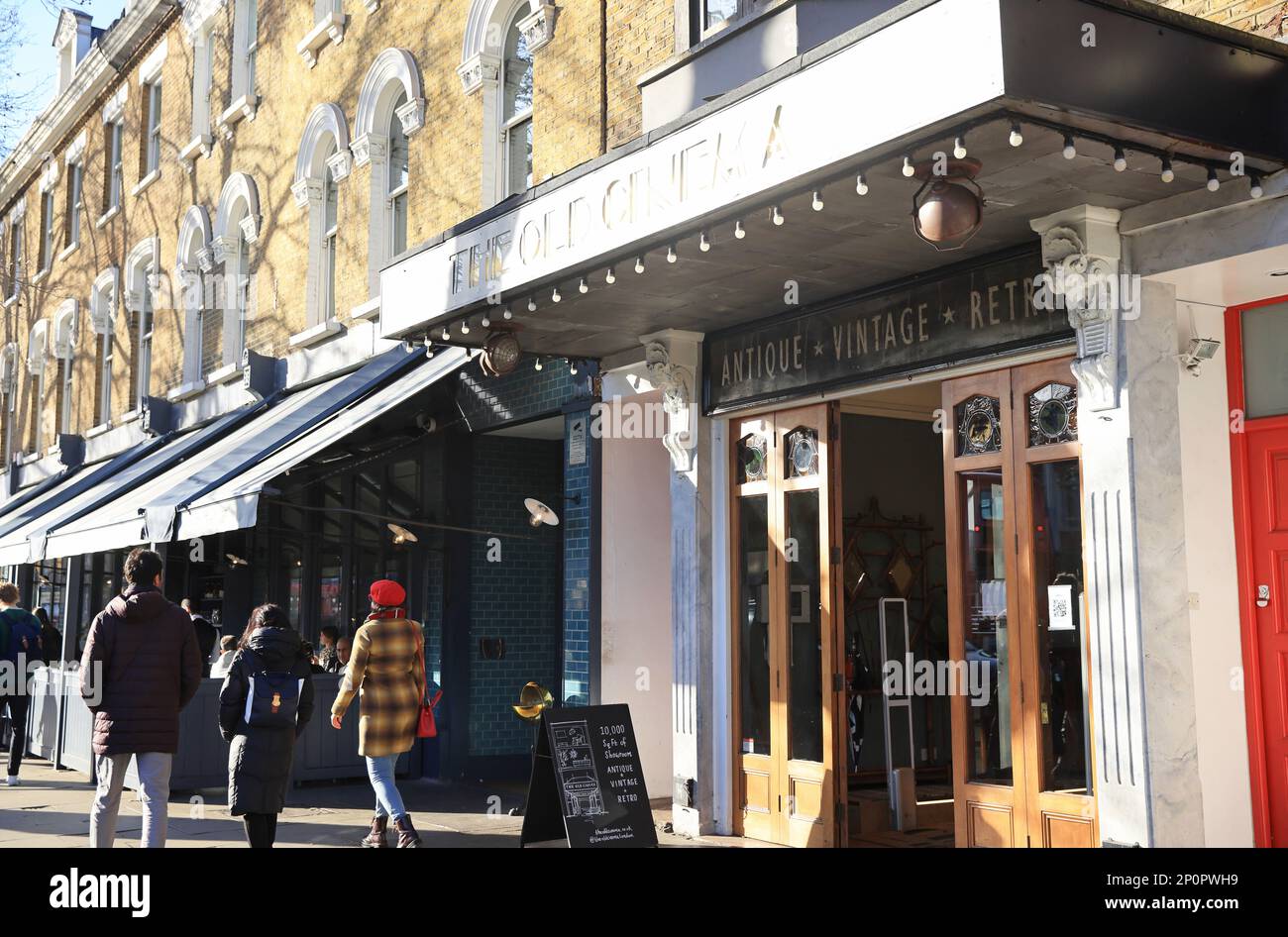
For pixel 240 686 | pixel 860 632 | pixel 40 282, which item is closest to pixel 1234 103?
pixel 240 686

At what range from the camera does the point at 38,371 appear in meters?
25.9

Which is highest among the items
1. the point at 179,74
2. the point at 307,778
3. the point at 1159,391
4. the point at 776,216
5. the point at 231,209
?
the point at 179,74

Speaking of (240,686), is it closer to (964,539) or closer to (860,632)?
(964,539)

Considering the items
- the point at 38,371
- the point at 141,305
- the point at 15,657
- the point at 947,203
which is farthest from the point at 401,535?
the point at 38,371

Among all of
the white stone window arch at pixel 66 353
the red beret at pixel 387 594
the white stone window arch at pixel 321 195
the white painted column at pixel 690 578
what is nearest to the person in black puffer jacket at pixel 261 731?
the red beret at pixel 387 594

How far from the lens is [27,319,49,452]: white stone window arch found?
25469 mm

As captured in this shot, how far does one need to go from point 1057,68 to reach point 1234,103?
1.11 m

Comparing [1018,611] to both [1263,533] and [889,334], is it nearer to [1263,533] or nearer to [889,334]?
[1263,533]

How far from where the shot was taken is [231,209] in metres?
17.3

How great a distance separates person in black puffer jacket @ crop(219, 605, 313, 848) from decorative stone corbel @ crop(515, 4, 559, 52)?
596 centimetres

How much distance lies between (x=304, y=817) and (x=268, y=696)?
319 centimetres

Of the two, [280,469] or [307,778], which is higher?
[280,469]

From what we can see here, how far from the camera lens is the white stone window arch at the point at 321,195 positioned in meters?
14.6

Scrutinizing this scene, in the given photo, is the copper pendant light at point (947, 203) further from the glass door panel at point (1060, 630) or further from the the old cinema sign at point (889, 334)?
the glass door panel at point (1060, 630)
